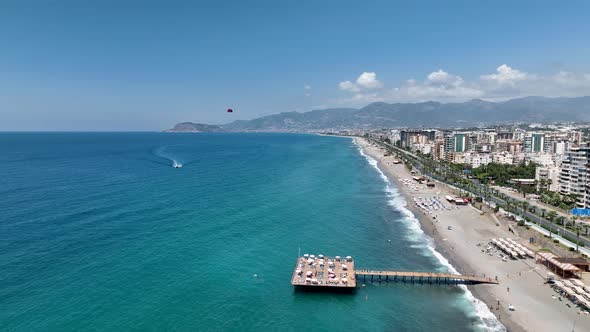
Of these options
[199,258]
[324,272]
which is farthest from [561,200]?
[199,258]

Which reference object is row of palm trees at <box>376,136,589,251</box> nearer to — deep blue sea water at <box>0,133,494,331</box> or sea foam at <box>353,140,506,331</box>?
sea foam at <box>353,140,506,331</box>

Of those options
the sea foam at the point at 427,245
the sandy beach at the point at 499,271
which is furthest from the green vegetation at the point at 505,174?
the sandy beach at the point at 499,271

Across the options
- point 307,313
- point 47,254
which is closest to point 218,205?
point 47,254

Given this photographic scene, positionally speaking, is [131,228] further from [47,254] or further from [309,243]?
[309,243]

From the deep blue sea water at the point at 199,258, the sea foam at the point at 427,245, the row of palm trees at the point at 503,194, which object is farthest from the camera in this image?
the row of palm trees at the point at 503,194

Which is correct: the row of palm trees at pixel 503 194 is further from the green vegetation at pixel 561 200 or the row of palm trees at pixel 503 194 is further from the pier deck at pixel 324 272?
the pier deck at pixel 324 272

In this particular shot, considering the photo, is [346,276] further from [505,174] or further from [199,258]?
[505,174]

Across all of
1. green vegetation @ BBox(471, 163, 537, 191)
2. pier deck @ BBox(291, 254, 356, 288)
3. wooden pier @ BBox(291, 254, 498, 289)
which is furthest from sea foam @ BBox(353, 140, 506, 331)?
green vegetation @ BBox(471, 163, 537, 191)
